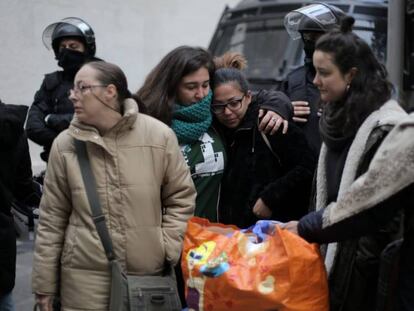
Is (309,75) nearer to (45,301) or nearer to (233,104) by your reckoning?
(233,104)

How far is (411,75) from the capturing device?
20.6 feet

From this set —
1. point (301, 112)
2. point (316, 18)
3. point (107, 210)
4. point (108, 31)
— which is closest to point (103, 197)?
point (107, 210)

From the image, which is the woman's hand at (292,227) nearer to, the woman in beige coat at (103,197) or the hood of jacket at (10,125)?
the woman in beige coat at (103,197)

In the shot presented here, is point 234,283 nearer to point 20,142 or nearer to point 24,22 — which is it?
point 20,142

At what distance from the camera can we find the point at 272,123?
12.0 ft

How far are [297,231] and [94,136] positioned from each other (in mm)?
985

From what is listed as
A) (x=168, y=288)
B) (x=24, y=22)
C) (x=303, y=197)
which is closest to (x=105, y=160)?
(x=168, y=288)

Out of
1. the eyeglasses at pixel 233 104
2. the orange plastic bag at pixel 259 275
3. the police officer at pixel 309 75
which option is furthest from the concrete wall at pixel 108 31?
the orange plastic bag at pixel 259 275

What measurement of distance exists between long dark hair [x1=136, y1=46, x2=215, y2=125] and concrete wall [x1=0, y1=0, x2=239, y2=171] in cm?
626


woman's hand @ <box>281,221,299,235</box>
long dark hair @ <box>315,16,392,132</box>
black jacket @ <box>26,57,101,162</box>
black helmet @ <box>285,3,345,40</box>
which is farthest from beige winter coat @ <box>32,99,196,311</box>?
black jacket @ <box>26,57,101,162</box>

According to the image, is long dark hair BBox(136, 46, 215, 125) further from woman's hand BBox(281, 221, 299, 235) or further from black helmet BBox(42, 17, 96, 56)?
black helmet BBox(42, 17, 96, 56)

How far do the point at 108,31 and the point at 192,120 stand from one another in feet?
26.2

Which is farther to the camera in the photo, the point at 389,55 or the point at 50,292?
the point at 389,55

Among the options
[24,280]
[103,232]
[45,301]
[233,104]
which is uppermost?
[233,104]
